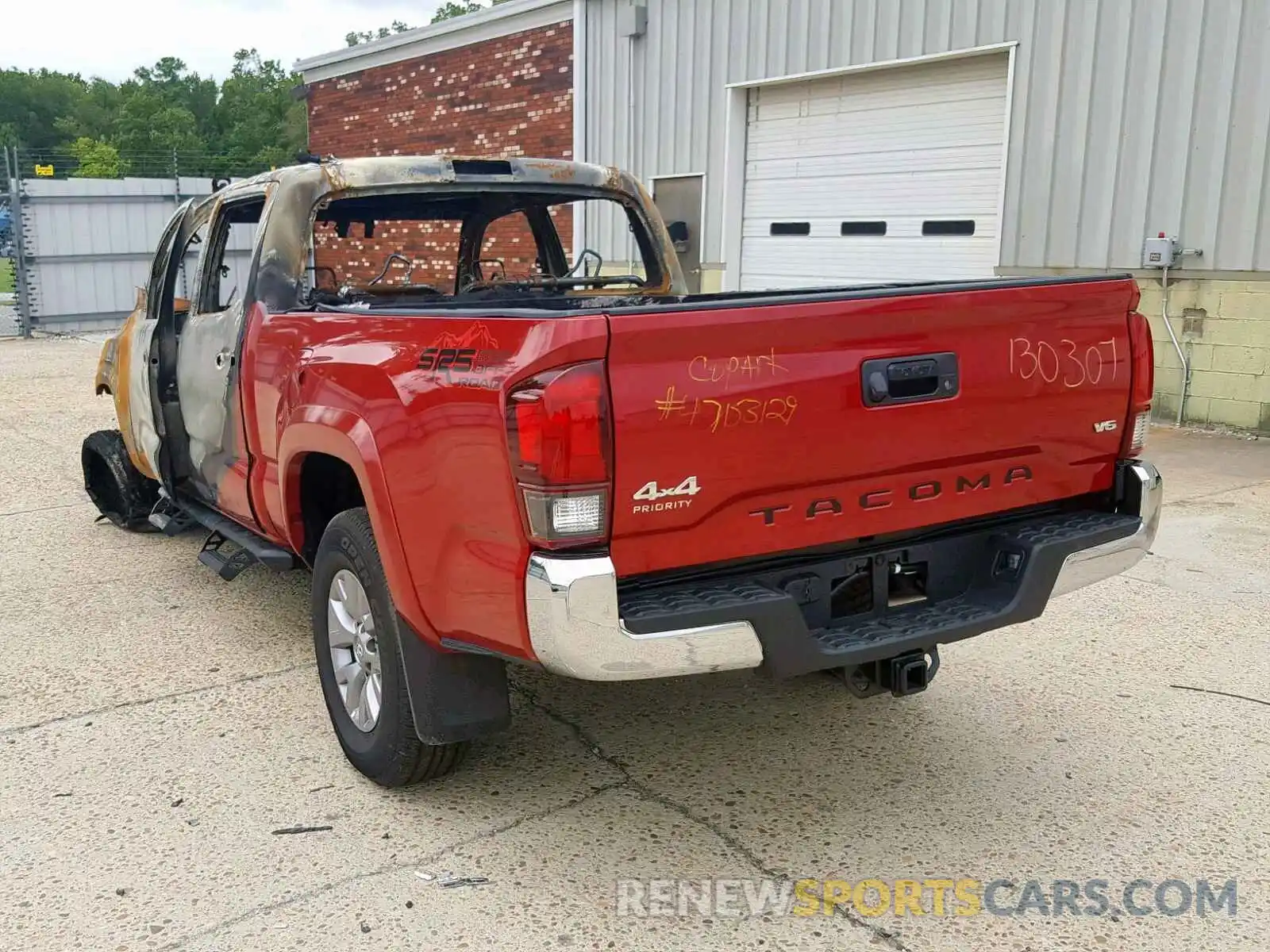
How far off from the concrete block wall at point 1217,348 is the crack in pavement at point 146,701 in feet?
25.9

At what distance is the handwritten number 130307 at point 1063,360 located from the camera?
3207mm

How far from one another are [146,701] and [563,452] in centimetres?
244

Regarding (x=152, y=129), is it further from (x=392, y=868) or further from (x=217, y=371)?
(x=392, y=868)

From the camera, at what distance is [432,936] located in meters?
2.74

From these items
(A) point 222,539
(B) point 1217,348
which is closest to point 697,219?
(B) point 1217,348

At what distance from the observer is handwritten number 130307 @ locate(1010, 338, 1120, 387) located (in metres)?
3.21

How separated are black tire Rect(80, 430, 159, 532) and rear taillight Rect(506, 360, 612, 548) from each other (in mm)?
4391

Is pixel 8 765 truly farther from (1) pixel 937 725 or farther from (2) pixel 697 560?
(1) pixel 937 725

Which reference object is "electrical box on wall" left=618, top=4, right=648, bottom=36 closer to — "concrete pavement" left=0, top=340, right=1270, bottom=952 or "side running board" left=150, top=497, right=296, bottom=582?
"side running board" left=150, top=497, right=296, bottom=582

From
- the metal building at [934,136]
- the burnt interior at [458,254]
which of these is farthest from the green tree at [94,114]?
the burnt interior at [458,254]

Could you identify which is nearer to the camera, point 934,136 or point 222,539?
point 222,539

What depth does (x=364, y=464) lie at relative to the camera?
3164 mm

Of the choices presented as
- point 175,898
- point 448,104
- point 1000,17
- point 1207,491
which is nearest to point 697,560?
point 175,898

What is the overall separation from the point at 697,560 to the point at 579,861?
93 centimetres
